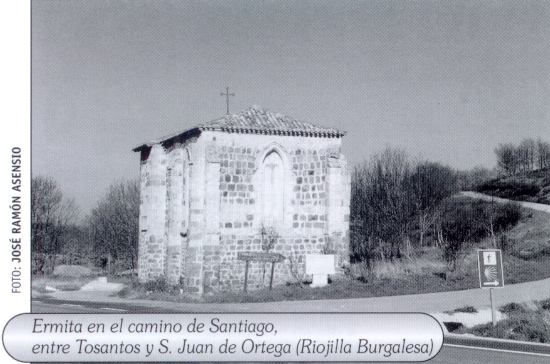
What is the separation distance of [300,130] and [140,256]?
944 cm

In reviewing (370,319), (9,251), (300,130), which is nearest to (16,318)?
(9,251)

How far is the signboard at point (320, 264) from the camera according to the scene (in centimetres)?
2123

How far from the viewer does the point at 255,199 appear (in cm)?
2269

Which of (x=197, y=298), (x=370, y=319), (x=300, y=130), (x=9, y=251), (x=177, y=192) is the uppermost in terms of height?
(x=300, y=130)

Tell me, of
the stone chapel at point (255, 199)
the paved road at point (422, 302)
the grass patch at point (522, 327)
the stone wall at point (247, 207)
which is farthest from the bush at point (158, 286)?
the grass patch at point (522, 327)

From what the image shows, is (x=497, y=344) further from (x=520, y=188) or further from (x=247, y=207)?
(x=520, y=188)

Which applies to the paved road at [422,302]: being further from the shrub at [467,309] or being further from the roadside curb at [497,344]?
the roadside curb at [497,344]

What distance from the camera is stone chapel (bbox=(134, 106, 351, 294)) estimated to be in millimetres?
21984

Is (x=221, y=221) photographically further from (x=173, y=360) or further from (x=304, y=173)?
(x=173, y=360)

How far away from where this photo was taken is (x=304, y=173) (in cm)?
2317

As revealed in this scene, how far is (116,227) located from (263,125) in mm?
20023

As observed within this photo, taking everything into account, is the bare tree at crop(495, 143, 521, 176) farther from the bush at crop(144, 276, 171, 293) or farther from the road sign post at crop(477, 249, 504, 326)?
the bush at crop(144, 276, 171, 293)

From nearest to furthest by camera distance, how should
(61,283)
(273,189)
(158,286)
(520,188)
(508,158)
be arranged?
(508,158)
(158,286)
(273,189)
(520,188)
(61,283)
